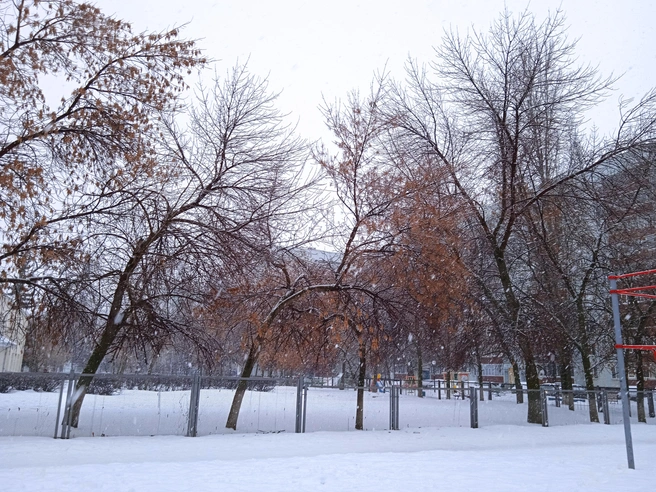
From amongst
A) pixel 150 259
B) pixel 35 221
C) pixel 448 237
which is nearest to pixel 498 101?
pixel 448 237

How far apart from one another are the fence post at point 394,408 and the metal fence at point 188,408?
3 centimetres

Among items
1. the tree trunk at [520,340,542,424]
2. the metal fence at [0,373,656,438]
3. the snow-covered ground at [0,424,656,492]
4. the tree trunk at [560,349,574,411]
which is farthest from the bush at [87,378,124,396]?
the tree trunk at [560,349,574,411]

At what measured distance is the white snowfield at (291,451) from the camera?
7762 millimetres

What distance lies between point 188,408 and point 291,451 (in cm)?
295

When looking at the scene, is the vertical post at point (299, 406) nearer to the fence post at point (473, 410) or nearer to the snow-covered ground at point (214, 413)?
the snow-covered ground at point (214, 413)

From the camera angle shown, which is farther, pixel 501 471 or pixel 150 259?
pixel 150 259

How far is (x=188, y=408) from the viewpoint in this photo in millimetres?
12500

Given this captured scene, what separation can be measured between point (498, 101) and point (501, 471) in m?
13.2

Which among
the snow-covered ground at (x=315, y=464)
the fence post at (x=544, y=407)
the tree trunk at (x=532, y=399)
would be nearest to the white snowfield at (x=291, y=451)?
the snow-covered ground at (x=315, y=464)

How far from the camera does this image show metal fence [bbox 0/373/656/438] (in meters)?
11.2

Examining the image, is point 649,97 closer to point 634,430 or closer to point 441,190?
point 441,190

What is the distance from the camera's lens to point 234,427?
1354 cm

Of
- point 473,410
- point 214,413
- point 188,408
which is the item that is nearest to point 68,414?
point 188,408

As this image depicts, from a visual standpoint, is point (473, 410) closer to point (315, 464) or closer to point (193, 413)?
point (193, 413)
